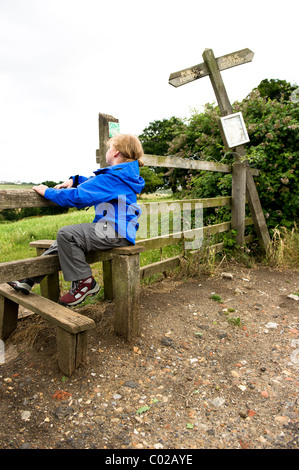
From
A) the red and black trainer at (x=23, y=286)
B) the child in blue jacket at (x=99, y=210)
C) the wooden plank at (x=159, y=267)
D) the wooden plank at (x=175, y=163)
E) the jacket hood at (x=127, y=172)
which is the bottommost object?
the wooden plank at (x=159, y=267)

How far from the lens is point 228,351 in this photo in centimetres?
269

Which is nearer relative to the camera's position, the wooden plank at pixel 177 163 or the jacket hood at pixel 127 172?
the jacket hood at pixel 127 172

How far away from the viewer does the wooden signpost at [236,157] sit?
4.70 m

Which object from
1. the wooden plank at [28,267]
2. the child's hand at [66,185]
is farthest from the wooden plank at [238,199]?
the wooden plank at [28,267]

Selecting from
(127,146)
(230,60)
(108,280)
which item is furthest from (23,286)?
(230,60)

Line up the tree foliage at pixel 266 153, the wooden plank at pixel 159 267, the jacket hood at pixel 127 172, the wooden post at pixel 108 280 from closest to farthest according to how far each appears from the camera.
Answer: the jacket hood at pixel 127 172 → the wooden post at pixel 108 280 → the wooden plank at pixel 159 267 → the tree foliage at pixel 266 153

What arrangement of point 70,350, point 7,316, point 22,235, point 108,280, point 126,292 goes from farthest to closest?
point 22,235 → point 108,280 → point 7,316 → point 126,292 → point 70,350

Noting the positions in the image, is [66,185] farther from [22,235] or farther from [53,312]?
[22,235]

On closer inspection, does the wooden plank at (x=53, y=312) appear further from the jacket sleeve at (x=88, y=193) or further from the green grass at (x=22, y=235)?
the green grass at (x=22, y=235)

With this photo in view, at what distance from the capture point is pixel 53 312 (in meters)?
2.22

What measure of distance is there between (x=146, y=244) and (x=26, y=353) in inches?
64.1

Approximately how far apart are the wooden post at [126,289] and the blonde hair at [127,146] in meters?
0.73

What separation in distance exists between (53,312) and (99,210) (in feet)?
2.75

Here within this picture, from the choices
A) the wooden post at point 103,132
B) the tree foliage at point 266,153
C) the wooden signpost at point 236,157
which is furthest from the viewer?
the tree foliage at point 266,153
